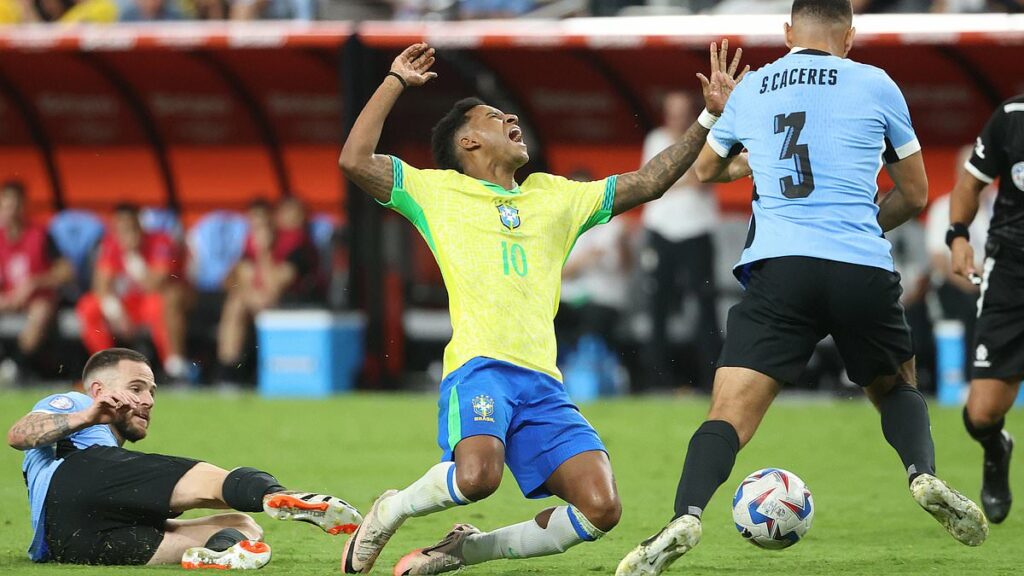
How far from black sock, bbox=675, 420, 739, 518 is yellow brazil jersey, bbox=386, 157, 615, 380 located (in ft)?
2.16

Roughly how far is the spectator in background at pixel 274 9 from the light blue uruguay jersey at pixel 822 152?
9.96 meters

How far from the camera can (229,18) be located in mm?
15086

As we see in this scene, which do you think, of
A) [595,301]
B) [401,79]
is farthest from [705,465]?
[595,301]

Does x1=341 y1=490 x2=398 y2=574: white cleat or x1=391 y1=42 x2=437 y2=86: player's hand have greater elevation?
x1=391 y1=42 x2=437 y2=86: player's hand

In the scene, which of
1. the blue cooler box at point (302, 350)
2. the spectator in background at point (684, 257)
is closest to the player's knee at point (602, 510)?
the spectator in background at point (684, 257)

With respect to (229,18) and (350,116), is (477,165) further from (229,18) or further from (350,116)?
(229,18)

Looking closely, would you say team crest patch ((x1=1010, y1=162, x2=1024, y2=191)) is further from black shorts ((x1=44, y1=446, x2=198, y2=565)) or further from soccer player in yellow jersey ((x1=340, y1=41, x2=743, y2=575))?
black shorts ((x1=44, y1=446, x2=198, y2=565))

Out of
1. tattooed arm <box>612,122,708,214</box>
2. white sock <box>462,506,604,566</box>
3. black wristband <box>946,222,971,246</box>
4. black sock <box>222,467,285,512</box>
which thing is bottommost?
white sock <box>462,506,604,566</box>

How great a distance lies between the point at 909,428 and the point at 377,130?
2138mm

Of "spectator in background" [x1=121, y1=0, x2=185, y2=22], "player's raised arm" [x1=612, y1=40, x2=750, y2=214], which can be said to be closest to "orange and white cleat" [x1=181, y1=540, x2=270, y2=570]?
"player's raised arm" [x1=612, y1=40, x2=750, y2=214]

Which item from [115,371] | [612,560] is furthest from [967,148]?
[115,371]

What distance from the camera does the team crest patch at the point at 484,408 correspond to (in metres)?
5.52

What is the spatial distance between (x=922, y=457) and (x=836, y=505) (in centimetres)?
261

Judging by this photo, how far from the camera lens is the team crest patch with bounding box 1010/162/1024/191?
721cm
